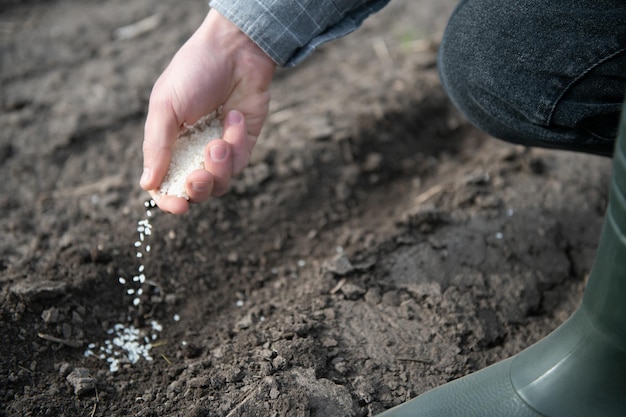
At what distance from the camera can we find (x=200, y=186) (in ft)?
4.65

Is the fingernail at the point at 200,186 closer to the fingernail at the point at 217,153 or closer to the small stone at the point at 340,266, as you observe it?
the fingernail at the point at 217,153

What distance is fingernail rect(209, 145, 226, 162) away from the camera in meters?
1.44

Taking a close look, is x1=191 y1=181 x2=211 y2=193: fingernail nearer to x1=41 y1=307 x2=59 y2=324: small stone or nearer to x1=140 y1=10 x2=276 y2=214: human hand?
x1=140 y1=10 x2=276 y2=214: human hand

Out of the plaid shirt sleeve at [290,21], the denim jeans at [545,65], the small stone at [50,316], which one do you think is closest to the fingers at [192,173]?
the plaid shirt sleeve at [290,21]

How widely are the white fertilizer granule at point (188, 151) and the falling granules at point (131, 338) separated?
0.11 m

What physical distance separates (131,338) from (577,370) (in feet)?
3.22

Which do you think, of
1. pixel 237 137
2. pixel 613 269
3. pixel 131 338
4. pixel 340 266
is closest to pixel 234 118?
pixel 237 137

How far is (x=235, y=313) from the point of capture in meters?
1.67

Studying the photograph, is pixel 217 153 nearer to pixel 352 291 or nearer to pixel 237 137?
pixel 237 137

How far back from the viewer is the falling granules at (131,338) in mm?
1517

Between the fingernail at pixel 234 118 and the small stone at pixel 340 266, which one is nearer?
the fingernail at pixel 234 118

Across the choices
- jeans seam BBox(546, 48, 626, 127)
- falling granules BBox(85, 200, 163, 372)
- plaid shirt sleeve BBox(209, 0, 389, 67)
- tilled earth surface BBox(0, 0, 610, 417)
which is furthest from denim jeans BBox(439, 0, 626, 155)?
falling granules BBox(85, 200, 163, 372)

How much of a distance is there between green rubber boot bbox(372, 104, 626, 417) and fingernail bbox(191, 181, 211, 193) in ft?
1.94

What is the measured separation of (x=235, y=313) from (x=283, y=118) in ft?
2.65
